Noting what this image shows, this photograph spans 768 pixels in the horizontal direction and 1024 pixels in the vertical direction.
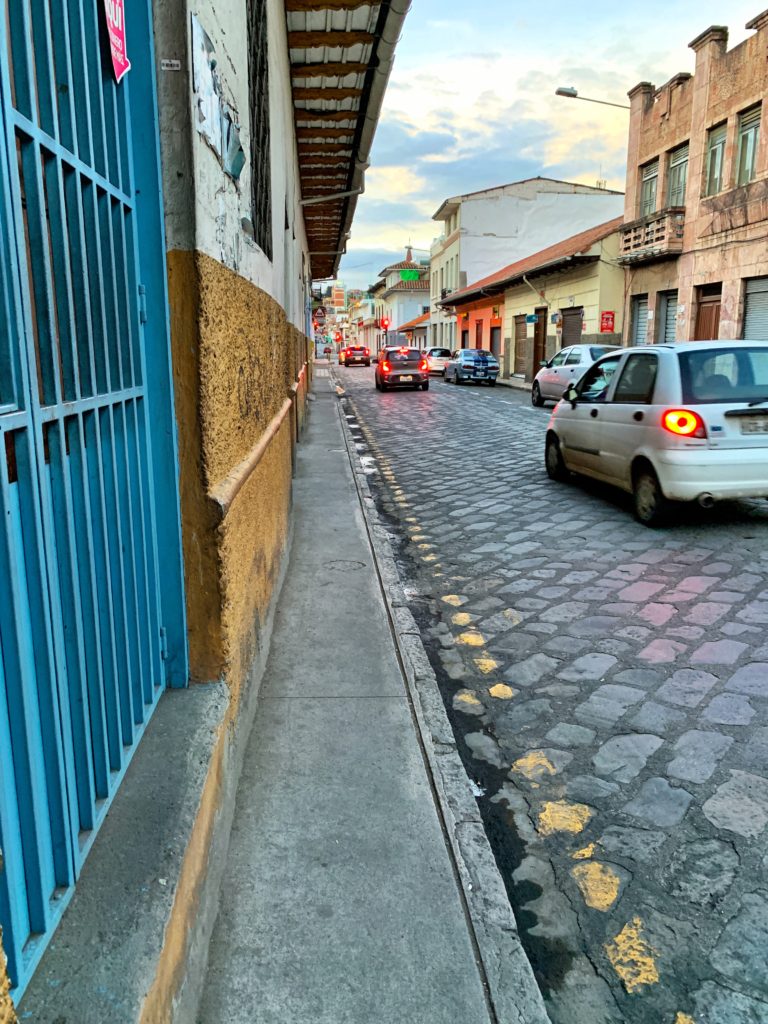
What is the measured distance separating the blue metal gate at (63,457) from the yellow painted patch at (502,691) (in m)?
2.10

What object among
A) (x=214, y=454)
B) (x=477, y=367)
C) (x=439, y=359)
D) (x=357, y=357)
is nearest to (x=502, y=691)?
(x=214, y=454)

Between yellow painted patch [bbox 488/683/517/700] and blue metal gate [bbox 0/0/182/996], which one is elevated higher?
blue metal gate [bbox 0/0/182/996]

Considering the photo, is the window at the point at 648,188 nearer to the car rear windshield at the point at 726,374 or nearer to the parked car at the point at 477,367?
the parked car at the point at 477,367

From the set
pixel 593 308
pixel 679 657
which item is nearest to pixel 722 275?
pixel 593 308

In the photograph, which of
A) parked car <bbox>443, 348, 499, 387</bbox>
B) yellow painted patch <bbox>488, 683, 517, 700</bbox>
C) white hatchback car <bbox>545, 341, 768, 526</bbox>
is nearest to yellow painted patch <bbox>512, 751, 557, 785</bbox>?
yellow painted patch <bbox>488, 683, 517, 700</bbox>

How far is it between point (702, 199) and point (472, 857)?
22.9 m

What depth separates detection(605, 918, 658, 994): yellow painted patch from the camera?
7.20ft

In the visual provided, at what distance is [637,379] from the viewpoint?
7.27m

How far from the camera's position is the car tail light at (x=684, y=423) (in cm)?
646

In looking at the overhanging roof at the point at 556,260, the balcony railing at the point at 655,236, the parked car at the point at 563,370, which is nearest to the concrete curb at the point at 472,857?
the parked car at the point at 563,370

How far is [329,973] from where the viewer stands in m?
2.10

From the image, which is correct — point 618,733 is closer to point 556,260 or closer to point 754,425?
point 754,425

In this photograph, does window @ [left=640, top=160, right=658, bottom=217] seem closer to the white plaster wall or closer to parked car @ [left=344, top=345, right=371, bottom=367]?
the white plaster wall

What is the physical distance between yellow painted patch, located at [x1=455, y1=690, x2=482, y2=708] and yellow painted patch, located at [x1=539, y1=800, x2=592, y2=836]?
2.98ft
